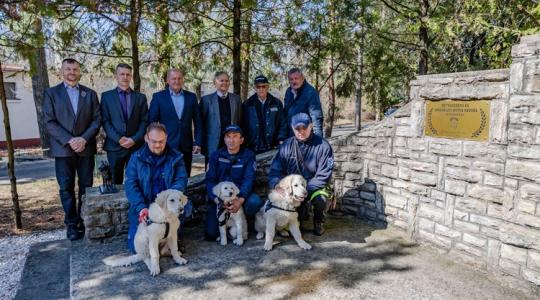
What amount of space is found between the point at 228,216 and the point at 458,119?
2462 millimetres

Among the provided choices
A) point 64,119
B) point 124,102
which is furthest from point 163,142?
point 64,119

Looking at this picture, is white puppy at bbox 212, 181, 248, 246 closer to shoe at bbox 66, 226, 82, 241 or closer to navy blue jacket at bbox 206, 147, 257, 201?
navy blue jacket at bbox 206, 147, 257, 201

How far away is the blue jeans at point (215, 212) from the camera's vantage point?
3996mm

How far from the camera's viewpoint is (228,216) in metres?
3.94

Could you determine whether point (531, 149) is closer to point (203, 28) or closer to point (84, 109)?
point (84, 109)

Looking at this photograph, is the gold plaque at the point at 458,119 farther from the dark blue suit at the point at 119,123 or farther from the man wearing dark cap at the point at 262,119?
the dark blue suit at the point at 119,123

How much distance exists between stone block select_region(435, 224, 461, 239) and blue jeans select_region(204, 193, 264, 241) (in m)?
1.81

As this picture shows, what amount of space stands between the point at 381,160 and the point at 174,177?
2.35 m

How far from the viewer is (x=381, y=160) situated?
436 centimetres

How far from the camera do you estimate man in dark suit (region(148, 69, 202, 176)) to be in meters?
4.36

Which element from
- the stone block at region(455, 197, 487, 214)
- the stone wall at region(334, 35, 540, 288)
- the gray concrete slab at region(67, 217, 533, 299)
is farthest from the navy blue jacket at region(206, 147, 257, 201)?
the stone block at region(455, 197, 487, 214)

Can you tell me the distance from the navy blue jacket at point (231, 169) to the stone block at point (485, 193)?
214 cm

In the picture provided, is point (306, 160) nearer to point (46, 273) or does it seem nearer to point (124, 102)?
point (124, 102)

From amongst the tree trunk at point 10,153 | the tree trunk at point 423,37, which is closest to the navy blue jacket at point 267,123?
the tree trunk at point 10,153
